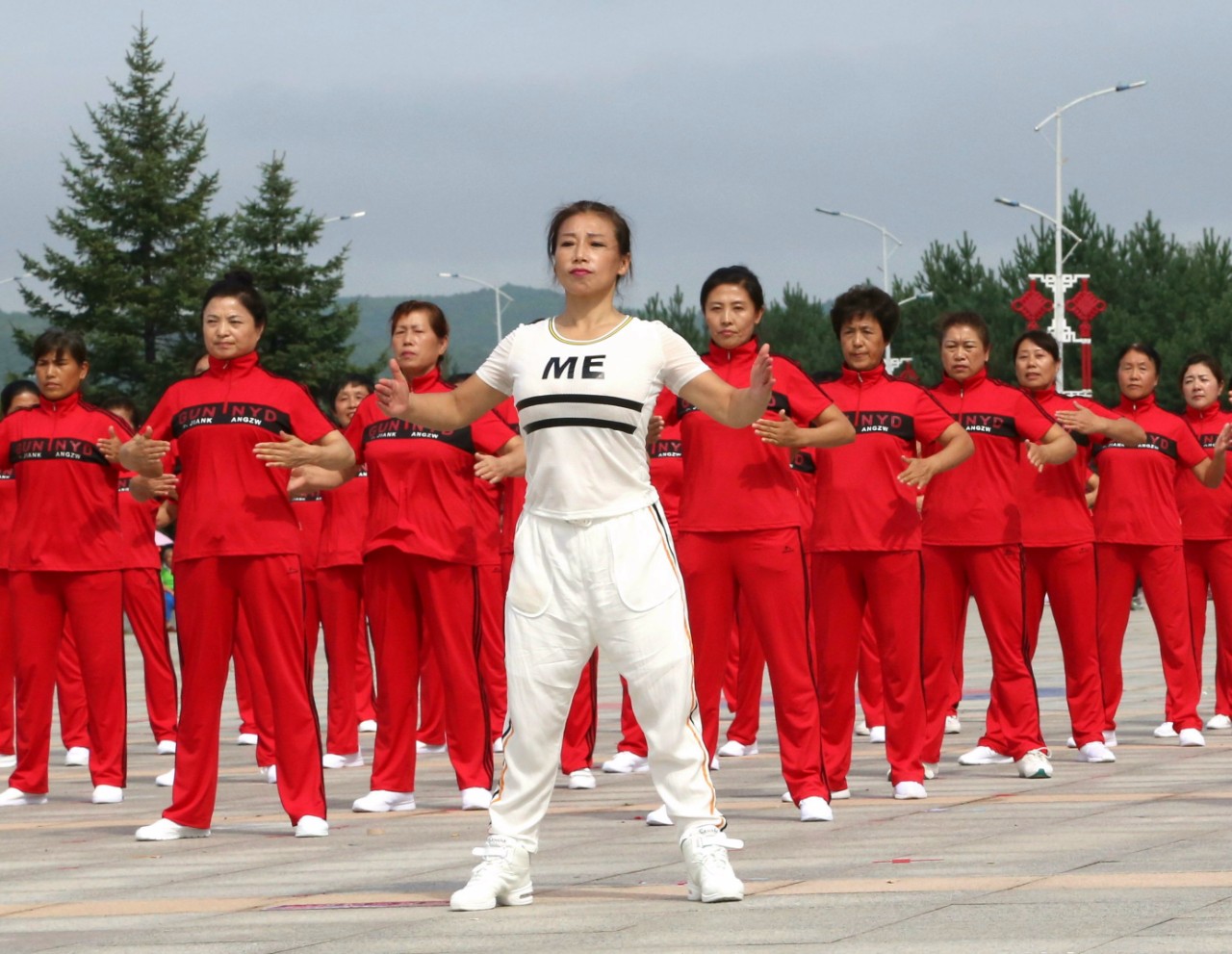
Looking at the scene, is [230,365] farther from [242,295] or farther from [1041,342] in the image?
[1041,342]

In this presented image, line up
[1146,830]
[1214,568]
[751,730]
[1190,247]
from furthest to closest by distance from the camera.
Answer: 1. [1190,247]
2. [1214,568]
3. [751,730]
4. [1146,830]

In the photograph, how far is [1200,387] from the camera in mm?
14125

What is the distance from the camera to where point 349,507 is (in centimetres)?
1302

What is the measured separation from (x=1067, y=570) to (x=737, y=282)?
11.5 feet

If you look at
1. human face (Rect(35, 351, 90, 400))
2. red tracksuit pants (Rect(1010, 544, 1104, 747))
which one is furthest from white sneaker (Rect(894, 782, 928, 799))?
human face (Rect(35, 351, 90, 400))

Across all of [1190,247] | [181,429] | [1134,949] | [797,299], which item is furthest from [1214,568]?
A: [797,299]

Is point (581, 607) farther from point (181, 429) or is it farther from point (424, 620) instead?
point (424, 620)

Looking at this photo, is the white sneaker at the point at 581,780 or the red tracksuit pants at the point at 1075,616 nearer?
the white sneaker at the point at 581,780

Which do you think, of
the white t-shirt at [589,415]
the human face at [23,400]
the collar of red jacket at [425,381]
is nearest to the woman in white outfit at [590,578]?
the white t-shirt at [589,415]

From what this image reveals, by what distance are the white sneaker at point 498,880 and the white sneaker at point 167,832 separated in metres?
2.54

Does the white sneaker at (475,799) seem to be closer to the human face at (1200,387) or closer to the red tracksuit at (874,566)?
the red tracksuit at (874,566)

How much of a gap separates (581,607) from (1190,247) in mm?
68655

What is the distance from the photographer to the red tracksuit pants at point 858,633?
10023mm

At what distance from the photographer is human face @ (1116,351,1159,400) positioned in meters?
13.2
